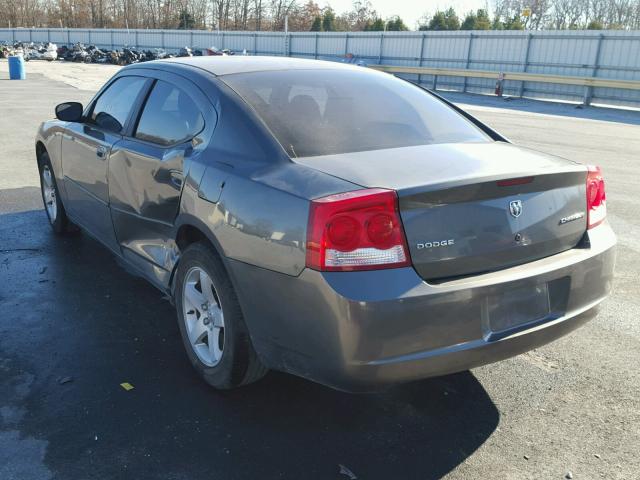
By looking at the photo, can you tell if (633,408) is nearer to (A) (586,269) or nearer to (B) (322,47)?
(A) (586,269)

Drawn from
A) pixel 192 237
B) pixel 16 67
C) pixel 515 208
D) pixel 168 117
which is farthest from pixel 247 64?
pixel 16 67

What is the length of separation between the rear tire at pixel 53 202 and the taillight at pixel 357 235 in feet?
12.6

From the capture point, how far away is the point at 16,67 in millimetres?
27203

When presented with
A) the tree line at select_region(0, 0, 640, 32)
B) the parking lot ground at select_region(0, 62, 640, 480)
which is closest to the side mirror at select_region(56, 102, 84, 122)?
the parking lot ground at select_region(0, 62, 640, 480)

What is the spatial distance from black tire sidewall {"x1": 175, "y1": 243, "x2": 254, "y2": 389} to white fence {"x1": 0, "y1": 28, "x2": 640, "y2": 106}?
2506 centimetres

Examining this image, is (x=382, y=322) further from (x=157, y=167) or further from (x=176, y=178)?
(x=157, y=167)

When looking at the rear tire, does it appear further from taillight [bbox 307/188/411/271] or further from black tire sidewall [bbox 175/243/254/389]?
taillight [bbox 307/188/411/271]

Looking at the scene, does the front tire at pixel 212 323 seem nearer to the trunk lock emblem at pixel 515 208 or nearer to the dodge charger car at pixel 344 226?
the dodge charger car at pixel 344 226

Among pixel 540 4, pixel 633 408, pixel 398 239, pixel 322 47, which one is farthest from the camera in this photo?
pixel 540 4

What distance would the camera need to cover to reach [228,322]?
9.86ft

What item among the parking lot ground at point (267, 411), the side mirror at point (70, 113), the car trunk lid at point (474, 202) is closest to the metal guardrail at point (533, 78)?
the parking lot ground at point (267, 411)

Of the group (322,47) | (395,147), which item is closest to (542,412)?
(395,147)

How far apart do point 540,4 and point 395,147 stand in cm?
7027

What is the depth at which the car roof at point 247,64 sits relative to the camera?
3738 mm
